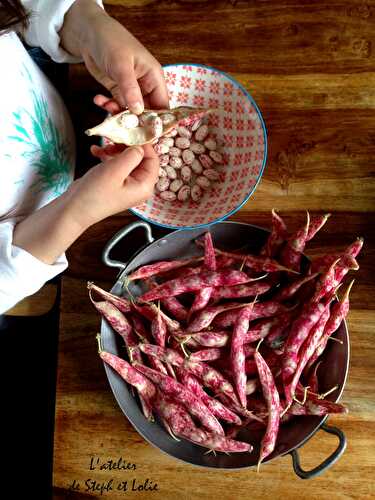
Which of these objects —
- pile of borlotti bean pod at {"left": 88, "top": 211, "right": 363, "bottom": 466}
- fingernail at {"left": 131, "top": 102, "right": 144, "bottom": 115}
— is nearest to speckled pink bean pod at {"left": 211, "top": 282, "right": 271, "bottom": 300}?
pile of borlotti bean pod at {"left": 88, "top": 211, "right": 363, "bottom": 466}

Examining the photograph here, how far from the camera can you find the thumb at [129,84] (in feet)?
2.52

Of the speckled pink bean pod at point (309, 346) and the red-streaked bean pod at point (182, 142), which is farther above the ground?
the red-streaked bean pod at point (182, 142)

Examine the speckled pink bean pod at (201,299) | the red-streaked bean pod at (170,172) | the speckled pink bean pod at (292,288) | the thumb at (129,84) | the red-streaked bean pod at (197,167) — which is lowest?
the speckled pink bean pod at (292,288)

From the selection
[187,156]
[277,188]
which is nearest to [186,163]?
[187,156]

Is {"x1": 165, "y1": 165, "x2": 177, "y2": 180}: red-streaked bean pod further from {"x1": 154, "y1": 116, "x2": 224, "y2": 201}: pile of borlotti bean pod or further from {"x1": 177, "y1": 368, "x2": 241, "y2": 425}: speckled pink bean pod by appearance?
{"x1": 177, "y1": 368, "x2": 241, "y2": 425}: speckled pink bean pod

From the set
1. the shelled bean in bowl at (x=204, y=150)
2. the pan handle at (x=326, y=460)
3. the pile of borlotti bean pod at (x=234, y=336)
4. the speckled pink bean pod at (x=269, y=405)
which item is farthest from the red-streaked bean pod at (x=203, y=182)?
the pan handle at (x=326, y=460)

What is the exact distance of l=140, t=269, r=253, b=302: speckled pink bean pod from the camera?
0.87 metres

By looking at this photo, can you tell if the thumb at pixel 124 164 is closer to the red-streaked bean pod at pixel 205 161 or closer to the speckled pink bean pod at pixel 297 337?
the red-streaked bean pod at pixel 205 161

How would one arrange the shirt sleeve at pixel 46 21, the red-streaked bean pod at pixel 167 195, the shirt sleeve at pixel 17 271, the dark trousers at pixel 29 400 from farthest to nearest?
the dark trousers at pixel 29 400 → the red-streaked bean pod at pixel 167 195 → the shirt sleeve at pixel 46 21 → the shirt sleeve at pixel 17 271

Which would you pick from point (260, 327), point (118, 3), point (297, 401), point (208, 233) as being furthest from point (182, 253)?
point (118, 3)

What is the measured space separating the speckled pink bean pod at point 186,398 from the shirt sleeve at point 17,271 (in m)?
0.24

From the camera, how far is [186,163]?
0.94m

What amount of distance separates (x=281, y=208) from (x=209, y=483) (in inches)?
20.6

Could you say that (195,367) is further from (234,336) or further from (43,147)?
(43,147)
